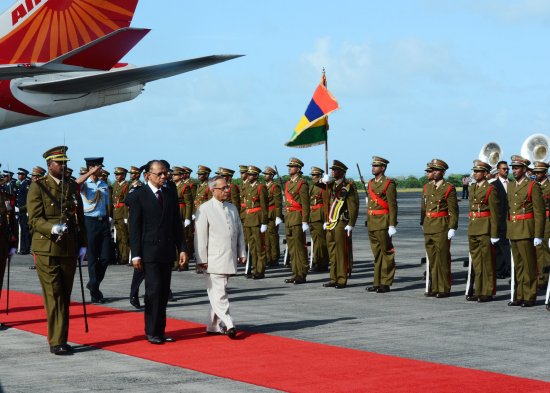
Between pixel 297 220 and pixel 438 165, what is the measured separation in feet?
12.7

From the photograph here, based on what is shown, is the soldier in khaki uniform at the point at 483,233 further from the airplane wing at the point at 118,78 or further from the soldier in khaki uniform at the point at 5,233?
the soldier in khaki uniform at the point at 5,233

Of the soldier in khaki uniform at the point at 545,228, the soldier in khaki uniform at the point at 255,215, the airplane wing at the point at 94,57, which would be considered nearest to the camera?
the airplane wing at the point at 94,57

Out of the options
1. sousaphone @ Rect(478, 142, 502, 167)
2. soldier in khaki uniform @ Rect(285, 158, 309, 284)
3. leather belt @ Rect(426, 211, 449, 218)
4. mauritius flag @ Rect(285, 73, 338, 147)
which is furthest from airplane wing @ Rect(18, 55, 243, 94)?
sousaphone @ Rect(478, 142, 502, 167)

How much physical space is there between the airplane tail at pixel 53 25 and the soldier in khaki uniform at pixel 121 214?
334cm

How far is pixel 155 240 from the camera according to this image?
10.2m

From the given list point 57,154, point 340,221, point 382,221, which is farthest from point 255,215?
point 57,154

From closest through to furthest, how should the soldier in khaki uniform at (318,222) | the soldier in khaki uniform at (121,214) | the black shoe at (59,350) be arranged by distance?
the black shoe at (59,350), the soldier in khaki uniform at (318,222), the soldier in khaki uniform at (121,214)

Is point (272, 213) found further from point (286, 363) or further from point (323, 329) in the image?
point (286, 363)

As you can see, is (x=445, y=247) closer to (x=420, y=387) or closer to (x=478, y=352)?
(x=478, y=352)

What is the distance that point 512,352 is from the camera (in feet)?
30.4

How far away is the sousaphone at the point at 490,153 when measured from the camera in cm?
2095

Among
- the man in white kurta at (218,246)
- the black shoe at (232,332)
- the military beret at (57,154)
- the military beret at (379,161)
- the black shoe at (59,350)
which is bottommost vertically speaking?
the black shoe at (59,350)

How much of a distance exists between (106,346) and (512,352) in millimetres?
4131

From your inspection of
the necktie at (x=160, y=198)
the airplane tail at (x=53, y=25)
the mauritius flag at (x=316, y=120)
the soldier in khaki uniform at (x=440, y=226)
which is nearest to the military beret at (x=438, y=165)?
the soldier in khaki uniform at (x=440, y=226)
